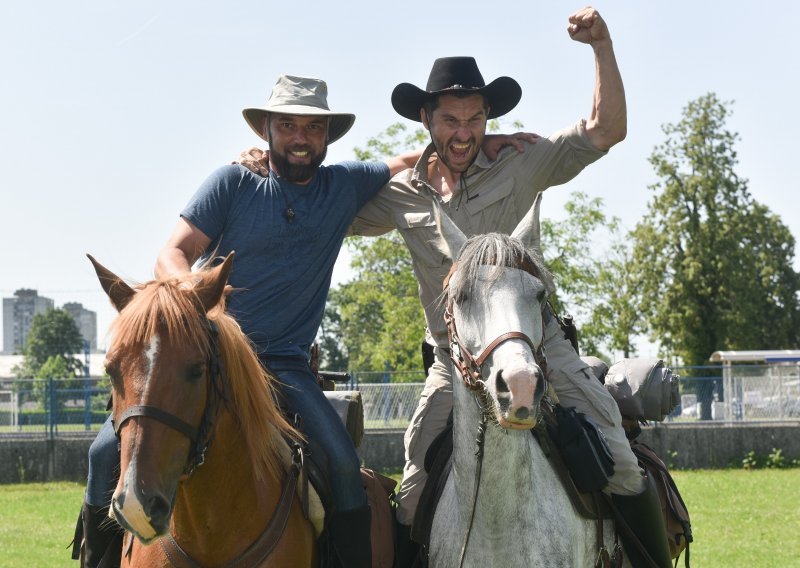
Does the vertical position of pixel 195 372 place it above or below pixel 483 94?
below

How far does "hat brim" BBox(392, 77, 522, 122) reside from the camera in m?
5.65

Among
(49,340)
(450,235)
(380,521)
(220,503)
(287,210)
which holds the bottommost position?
(380,521)

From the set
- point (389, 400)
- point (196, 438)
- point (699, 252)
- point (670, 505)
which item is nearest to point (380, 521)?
point (196, 438)

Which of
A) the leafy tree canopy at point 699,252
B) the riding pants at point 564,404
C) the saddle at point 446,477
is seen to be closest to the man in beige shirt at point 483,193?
the riding pants at point 564,404

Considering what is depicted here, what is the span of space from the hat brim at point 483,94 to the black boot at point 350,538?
A: 2.37 m

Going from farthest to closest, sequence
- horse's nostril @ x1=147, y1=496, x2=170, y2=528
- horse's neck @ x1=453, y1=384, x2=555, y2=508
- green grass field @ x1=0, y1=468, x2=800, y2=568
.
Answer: green grass field @ x1=0, y1=468, x2=800, y2=568 → horse's neck @ x1=453, y1=384, x2=555, y2=508 → horse's nostril @ x1=147, y1=496, x2=170, y2=528

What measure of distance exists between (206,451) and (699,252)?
39.2 meters

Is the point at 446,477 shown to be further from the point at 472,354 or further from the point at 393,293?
the point at 393,293

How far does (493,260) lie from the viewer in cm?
427

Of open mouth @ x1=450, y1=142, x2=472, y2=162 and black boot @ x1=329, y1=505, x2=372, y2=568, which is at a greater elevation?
open mouth @ x1=450, y1=142, x2=472, y2=162

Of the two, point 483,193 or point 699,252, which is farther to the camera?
point 699,252

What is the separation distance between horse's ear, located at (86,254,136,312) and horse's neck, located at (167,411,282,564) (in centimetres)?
62

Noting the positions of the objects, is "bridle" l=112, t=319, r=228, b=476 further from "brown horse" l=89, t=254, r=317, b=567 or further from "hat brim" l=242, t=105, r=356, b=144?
"hat brim" l=242, t=105, r=356, b=144

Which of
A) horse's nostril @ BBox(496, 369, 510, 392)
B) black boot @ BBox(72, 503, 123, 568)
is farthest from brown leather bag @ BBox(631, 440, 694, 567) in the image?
black boot @ BBox(72, 503, 123, 568)
